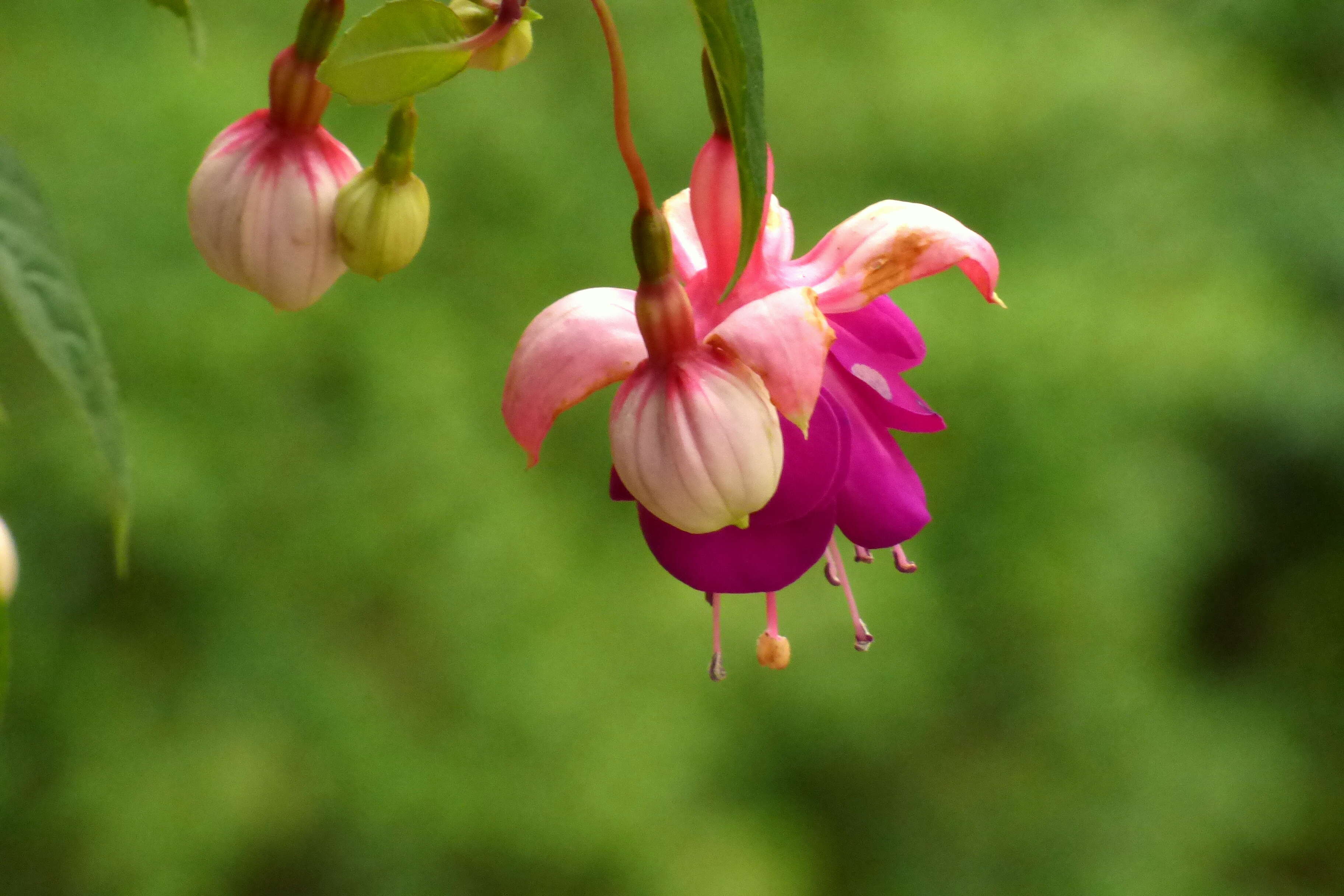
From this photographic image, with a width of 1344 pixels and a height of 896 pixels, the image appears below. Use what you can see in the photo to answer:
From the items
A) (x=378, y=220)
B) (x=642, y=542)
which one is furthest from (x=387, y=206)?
(x=642, y=542)

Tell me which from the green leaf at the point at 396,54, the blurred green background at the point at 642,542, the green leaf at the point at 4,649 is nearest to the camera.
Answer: the green leaf at the point at 4,649

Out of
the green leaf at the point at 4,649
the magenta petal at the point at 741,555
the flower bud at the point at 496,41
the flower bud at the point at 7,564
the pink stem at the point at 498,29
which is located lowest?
the magenta petal at the point at 741,555

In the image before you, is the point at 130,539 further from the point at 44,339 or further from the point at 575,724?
the point at 44,339

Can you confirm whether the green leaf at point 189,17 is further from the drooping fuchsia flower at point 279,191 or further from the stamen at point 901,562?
the stamen at point 901,562

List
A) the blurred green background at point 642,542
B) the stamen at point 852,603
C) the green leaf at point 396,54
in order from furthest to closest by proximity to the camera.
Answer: the blurred green background at point 642,542 < the stamen at point 852,603 < the green leaf at point 396,54

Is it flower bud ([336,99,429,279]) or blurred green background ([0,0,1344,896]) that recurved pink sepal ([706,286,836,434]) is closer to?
flower bud ([336,99,429,279])

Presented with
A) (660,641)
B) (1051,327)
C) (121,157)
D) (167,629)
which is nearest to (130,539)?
(167,629)

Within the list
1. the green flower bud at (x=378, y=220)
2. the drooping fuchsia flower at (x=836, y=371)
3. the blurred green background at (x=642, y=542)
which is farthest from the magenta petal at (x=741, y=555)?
the blurred green background at (x=642, y=542)

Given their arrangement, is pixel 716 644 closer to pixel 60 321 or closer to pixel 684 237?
pixel 684 237
